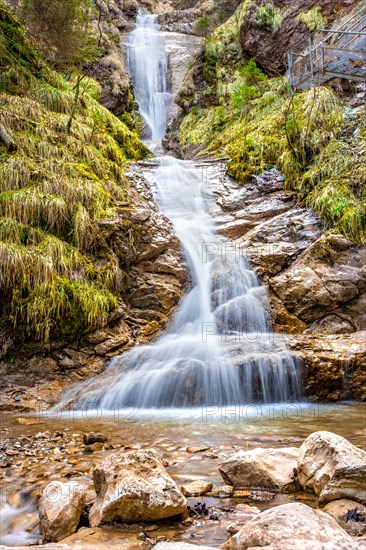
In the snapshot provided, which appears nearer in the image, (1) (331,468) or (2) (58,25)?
(1) (331,468)

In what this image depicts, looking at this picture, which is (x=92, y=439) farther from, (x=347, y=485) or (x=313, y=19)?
(x=313, y=19)

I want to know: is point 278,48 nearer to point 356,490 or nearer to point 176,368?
point 176,368

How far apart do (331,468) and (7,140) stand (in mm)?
7895

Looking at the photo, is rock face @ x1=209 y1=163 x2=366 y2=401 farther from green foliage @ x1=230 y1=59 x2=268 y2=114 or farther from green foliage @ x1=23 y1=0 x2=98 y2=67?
green foliage @ x1=23 y1=0 x2=98 y2=67

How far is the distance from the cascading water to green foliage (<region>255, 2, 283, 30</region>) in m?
8.03

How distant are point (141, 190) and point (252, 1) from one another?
37.6ft

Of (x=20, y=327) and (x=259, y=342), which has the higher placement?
(x=20, y=327)

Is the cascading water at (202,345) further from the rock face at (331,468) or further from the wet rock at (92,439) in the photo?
the rock face at (331,468)

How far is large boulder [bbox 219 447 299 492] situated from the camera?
8.50 feet

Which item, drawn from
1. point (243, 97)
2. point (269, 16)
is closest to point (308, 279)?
point (243, 97)

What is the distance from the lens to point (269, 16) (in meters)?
15.7

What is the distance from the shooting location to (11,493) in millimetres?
2752

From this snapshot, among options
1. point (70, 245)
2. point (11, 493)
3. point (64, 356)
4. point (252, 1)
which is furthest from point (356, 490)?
point (252, 1)

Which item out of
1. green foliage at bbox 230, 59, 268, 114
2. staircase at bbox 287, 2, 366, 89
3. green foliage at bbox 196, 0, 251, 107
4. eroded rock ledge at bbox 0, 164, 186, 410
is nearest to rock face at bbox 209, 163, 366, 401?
eroded rock ledge at bbox 0, 164, 186, 410
